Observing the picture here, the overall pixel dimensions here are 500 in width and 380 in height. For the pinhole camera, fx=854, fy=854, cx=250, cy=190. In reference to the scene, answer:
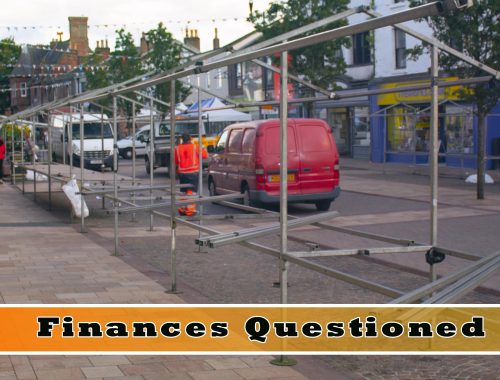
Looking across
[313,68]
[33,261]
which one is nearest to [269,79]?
[313,68]

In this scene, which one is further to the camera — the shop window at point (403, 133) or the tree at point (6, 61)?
the tree at point (6, 61)

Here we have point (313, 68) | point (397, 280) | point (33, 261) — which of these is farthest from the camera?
point (313, 68)

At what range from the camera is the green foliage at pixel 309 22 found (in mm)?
33531

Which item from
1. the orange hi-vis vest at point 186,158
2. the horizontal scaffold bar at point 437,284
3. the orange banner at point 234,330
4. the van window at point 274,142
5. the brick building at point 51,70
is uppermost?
the brick building at point 51,70

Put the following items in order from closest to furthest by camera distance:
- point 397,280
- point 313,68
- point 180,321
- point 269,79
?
point 180,321, point 397,280, point 313,68, point 269,79

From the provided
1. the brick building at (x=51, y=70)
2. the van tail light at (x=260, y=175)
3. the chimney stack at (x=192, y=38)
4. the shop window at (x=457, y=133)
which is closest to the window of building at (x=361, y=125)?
the shop window at (x=457, y=133)

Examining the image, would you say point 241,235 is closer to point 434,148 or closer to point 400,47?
point 434,148

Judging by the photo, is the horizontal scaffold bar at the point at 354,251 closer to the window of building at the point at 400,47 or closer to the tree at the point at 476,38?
the tree at the point at 476,38

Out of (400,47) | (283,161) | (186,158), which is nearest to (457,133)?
(400,47)

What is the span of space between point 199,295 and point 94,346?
8.28ft

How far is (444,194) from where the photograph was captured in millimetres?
22203

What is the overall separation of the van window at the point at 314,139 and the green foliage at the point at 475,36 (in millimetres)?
3891

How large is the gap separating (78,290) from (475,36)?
14.0 meters

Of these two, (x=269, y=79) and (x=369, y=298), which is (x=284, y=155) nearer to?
(x=369, y=298)
